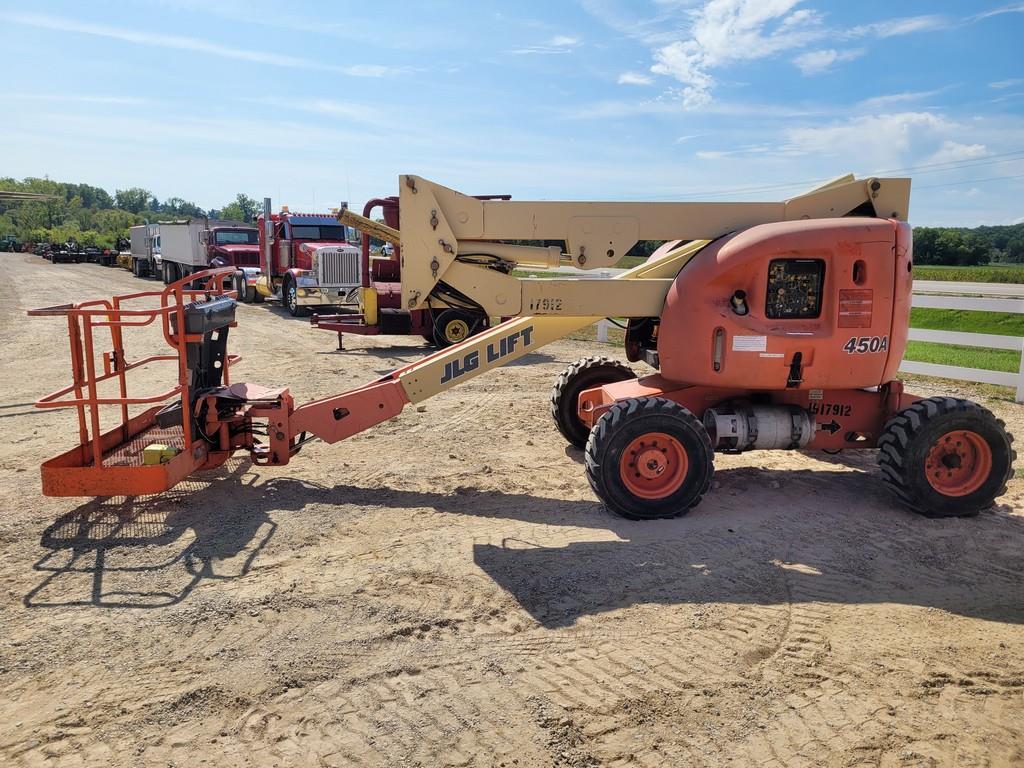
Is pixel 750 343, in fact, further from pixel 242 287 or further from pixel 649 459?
pixel 242 287

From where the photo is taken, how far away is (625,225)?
243 inches

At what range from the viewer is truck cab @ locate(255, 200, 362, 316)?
64.6 ft

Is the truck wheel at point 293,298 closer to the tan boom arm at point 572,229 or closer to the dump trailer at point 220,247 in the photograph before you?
the dump trailer at point 220,247

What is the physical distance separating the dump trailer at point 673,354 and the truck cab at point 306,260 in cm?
1295

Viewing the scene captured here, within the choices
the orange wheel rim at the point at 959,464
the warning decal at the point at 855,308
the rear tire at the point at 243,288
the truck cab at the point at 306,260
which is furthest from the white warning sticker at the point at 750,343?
the rear tire at the point at 243,288

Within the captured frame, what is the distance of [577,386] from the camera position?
7.74 metres

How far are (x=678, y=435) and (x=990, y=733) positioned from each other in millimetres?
2670

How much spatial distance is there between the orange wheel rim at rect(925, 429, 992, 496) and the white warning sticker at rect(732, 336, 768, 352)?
61.6 inches

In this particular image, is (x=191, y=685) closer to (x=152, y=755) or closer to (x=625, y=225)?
(x=152, y=755)

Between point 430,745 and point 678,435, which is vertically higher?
point 678,435

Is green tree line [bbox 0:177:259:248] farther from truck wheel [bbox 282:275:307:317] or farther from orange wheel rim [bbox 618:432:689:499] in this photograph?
orange wheel rim [bbox 618:432:689:499]

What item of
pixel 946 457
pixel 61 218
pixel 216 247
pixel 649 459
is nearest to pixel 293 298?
pixel 216 247

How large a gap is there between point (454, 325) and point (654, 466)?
925 cm

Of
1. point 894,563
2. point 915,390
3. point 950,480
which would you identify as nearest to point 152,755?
point 894,563
